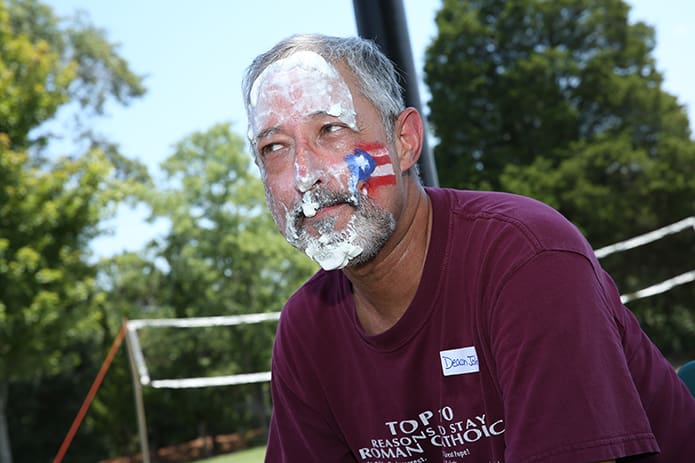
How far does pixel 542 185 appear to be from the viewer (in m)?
24.8

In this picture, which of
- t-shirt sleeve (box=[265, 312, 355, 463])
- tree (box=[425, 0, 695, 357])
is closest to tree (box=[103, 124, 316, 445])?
tree (box=[425, 0, 695, 357])

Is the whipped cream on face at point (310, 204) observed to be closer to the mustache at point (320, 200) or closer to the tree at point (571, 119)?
the mustache at point (320, 200)

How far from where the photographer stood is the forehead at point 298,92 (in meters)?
1.68

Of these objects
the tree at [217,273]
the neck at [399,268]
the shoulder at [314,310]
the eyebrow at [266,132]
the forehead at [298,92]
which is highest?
the forehead at [298,92]

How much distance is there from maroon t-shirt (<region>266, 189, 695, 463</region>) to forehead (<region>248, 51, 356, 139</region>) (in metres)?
0.29

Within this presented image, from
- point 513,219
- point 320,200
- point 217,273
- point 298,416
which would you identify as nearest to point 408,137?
point 320,200

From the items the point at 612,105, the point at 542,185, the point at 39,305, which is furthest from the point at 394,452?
the point at 612,105

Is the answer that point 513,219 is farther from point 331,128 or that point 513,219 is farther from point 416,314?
point 331,128

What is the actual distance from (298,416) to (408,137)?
0.67 meters

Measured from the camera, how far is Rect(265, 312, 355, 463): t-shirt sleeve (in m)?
1.85

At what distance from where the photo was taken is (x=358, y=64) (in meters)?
1.75

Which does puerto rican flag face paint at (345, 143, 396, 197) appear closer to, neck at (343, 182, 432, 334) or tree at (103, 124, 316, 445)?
neck at (343, 182, 432, 334)

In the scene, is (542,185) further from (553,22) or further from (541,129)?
(553,22)

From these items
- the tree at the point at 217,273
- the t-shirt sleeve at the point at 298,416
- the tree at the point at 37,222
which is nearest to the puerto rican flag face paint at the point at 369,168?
the t-shirt sleeve at the point at 298,416
